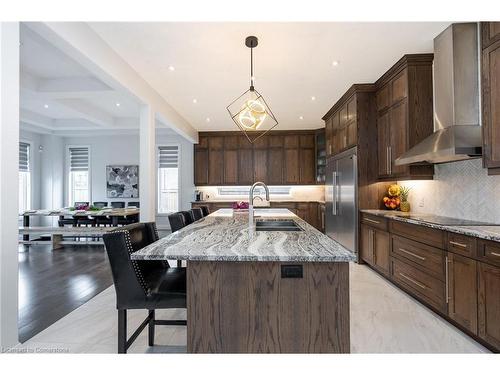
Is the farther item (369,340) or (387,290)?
(387,290)

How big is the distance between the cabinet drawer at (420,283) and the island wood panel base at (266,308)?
1.66m

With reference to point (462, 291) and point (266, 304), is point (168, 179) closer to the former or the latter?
point (266, 304)

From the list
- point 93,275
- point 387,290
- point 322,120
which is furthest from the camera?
point 322,120

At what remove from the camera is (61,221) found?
652 cm

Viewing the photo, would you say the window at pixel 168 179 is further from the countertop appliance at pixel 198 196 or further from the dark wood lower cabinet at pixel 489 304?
the dark wood lower cabinet at pixel 489 304

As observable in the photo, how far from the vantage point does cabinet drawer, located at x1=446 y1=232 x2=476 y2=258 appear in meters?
2.05

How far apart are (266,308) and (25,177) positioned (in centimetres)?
840

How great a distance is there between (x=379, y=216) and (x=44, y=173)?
28.0 ft

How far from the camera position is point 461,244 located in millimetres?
2164

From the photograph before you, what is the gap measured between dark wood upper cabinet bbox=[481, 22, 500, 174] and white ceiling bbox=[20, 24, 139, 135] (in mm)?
3847

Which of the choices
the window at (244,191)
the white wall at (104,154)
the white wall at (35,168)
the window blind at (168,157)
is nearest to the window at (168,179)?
the window blind at (168,157)
